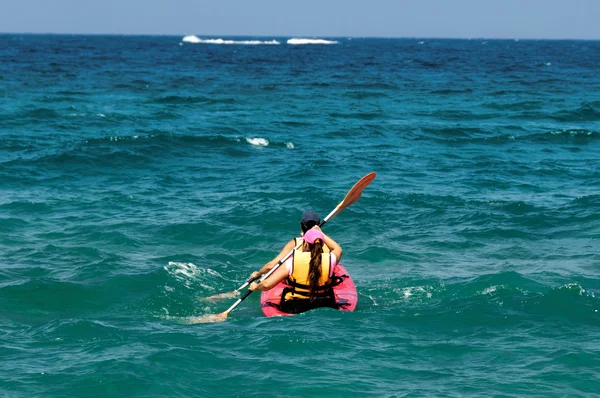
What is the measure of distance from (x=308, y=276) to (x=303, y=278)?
3.3 inches

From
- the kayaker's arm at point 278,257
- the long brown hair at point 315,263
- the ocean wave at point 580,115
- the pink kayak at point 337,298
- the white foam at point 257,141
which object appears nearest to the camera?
the long brown hair at point 315,263

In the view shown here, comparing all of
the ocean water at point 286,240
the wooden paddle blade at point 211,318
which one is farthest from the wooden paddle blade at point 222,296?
the wooden paddle blade at point 211,318

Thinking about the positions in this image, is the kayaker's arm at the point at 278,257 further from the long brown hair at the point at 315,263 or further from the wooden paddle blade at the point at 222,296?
the wooden paddle blade at the point at 222,296

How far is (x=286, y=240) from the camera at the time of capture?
53.0 ft

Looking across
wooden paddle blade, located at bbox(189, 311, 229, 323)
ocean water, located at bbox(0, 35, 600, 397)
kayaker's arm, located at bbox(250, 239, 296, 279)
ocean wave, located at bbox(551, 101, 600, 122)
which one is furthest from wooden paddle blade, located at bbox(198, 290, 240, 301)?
ocean wave, located at bbox(551, 101, 600, 122)

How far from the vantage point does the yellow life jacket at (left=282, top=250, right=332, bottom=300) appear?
415 inches

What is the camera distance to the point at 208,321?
438 inches

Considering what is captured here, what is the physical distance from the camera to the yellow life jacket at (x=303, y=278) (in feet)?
34.6

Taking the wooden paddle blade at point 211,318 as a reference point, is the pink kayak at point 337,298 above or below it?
above

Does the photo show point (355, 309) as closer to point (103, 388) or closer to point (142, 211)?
point (103, 388)

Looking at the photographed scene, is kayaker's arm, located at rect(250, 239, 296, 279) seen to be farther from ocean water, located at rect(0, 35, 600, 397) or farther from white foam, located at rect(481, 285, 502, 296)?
white foam, located at rect(481, 285, 502, 296)

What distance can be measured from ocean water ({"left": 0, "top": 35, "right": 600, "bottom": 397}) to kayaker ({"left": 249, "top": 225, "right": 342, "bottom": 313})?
0.70ft

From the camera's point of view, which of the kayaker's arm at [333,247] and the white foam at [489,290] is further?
the white foam at [489,290]

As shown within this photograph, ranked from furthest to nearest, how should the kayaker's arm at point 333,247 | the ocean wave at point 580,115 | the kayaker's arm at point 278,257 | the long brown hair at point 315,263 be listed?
the ocean wave at point 580,115, the kayaker's arm at point 278,257, the kayaker's arm at point 333,247, the long brown hair at point 315,263
